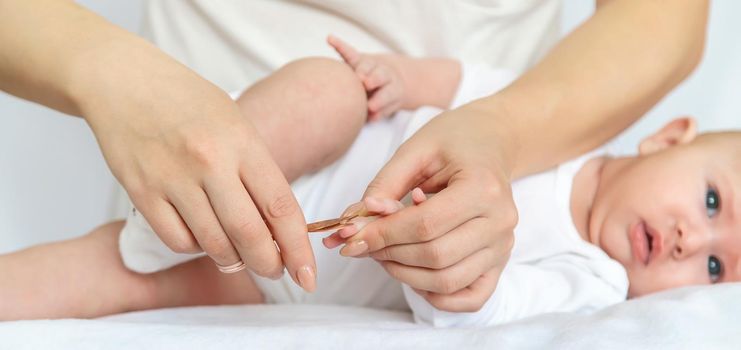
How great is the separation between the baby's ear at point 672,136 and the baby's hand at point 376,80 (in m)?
0.38

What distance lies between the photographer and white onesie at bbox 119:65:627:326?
3.23 ft

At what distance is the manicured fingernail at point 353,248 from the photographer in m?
0.76

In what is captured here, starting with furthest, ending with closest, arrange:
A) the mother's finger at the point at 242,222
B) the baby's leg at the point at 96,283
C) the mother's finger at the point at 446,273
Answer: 1. the baby's leg at the point at 96,283
2. the mother's finger at the point at 446,273
3. the mother's finger at the point at 242,222

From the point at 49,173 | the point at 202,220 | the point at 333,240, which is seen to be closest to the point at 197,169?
the point at 202,220

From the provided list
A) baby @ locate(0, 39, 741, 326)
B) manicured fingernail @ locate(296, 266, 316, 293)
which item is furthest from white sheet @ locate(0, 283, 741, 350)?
baby @ locate(0, 39, 741, 326)

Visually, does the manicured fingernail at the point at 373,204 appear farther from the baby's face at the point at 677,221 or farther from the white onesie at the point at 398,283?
the baby's face at the point at 677,221

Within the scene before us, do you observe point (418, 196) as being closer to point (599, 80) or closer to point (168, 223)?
point (168, 223)

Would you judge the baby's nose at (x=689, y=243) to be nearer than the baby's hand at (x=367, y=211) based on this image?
No

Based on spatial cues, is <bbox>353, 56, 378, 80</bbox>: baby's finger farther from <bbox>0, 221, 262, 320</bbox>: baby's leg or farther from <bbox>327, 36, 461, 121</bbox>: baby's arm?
<bbox>0, 221, 262, 320</bbox>: baby's leg

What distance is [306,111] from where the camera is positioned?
1023 millimetres

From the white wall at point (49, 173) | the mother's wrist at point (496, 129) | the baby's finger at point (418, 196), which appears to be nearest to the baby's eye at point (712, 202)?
the mother's wrist at point (496, 129)

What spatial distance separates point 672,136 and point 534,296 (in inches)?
16.5

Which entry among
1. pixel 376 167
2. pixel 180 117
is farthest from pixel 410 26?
pixel 180 117

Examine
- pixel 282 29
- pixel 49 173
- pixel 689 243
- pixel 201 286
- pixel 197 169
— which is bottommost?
pixel 49 173
